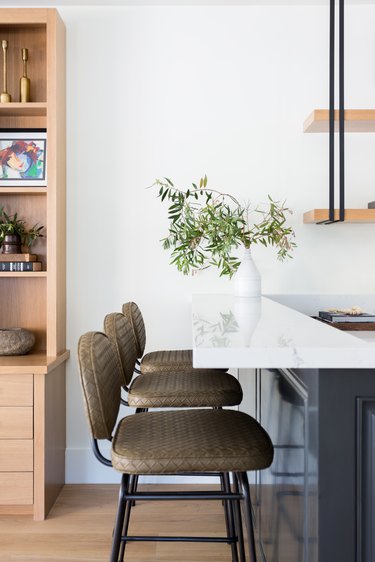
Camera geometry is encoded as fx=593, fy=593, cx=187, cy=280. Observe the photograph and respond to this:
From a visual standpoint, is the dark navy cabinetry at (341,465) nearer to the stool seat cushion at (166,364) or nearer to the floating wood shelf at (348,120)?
the stool seat cushion at (166,364)

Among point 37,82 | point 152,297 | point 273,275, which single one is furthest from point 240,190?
point 37,82

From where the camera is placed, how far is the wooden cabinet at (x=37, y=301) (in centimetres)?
262

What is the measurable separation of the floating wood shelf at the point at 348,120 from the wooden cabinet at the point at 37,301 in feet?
4.05

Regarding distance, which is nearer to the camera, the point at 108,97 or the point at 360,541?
the point at 360,541

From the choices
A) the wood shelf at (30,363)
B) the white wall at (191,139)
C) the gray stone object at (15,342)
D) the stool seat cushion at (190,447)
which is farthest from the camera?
the white wall at (191,139)

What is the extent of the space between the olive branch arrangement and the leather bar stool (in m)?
1.41

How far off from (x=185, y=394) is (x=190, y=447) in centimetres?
58

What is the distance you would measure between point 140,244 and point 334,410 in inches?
83.2

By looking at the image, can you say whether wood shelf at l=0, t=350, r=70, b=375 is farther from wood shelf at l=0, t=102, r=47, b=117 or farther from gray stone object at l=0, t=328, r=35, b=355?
wood shelf at l=0, t=102, r=47, b=117

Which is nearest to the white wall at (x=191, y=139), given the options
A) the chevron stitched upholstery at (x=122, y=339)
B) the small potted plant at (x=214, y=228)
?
the small potted plant at (x=214, y=228)

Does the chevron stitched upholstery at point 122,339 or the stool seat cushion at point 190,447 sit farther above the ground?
the chevron stitched upholstery at point 122,339

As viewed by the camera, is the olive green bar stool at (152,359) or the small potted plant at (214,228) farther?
the small potted plant at (214,228)

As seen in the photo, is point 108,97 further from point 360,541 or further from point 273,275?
point 360,541

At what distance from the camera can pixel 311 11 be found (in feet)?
10.3
